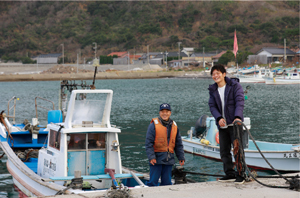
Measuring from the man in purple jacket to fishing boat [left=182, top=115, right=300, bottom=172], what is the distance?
531 cm

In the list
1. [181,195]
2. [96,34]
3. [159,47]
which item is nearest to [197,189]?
[181,195]

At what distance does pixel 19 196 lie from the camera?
40.3ft

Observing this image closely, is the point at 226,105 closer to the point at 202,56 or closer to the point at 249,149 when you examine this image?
the point at 249,149

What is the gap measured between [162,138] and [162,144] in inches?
4.9

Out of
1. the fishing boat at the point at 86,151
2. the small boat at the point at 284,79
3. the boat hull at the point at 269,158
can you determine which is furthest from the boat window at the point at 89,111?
the small boat at the point at 284,79

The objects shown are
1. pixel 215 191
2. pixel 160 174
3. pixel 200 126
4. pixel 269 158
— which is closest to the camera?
pixel 215 191

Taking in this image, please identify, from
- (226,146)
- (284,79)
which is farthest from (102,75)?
(226,146)

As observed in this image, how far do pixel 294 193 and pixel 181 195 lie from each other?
5.89ft

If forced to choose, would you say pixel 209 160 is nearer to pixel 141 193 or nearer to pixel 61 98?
pixel 61 98

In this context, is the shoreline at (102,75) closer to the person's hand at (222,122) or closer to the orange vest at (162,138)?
the orange vest at (162,138)

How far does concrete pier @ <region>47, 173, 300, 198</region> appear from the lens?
6.48 meters

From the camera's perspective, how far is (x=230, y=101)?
23.3 ft

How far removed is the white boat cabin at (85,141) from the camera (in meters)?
9.27

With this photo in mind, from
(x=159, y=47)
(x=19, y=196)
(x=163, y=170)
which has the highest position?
(x=159, y=47)
